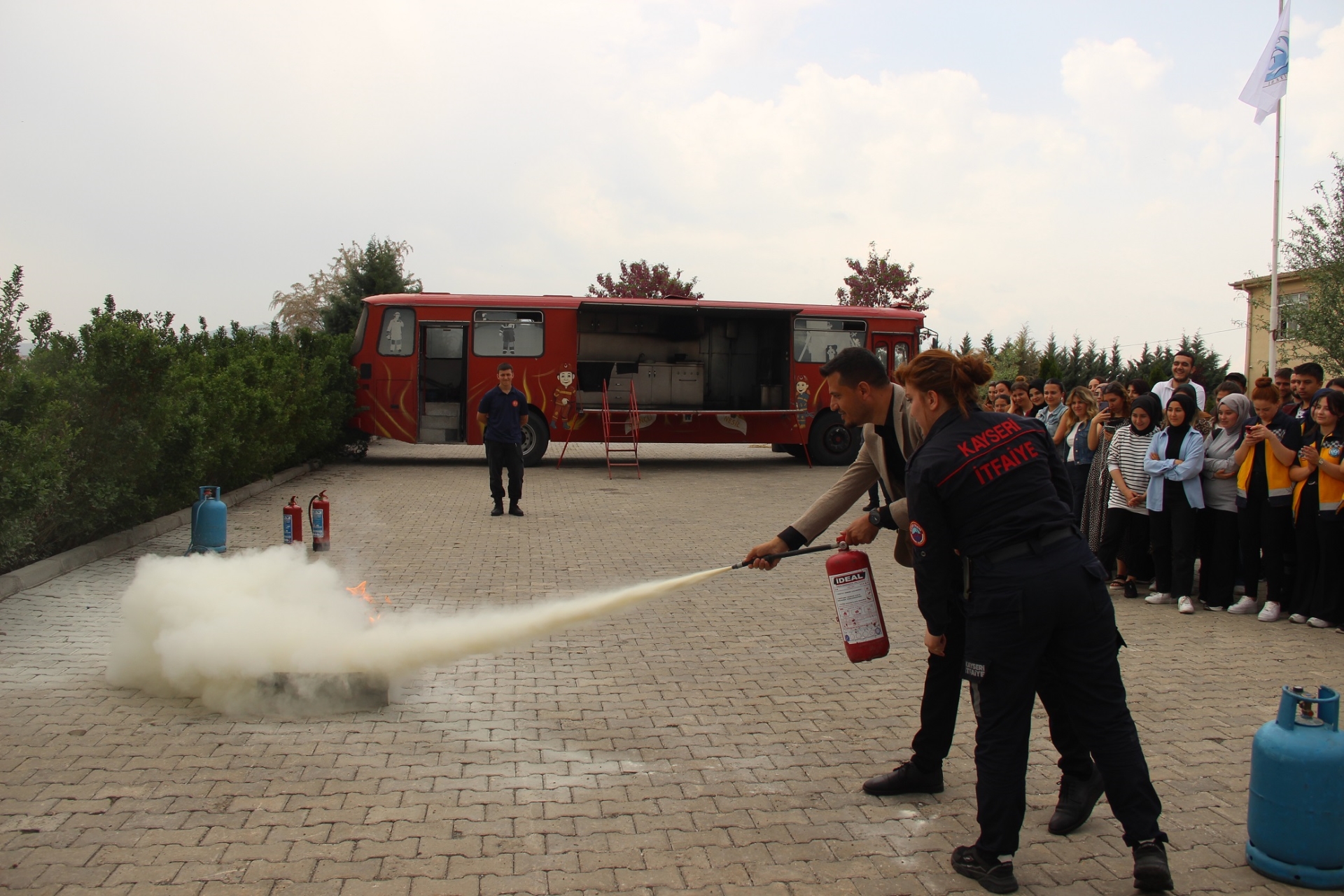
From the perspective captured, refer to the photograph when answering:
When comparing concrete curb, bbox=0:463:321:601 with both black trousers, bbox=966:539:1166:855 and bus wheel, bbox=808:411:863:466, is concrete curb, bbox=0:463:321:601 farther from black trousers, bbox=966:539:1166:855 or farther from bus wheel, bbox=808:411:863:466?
bus wheel, bbox=808:411:863:466

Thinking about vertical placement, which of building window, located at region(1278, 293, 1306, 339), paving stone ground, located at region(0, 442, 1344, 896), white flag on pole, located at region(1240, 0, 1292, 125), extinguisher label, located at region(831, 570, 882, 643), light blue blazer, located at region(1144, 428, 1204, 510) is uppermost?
white flag on pole, located at region(1240, 0, 1292, 125)

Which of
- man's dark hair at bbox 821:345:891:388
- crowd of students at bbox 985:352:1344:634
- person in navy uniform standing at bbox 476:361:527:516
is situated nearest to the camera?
man's dark hair at bbox 821:345:891:388

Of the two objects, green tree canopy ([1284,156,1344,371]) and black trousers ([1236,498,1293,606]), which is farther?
green tree canopy ([1284,156,1344,371])

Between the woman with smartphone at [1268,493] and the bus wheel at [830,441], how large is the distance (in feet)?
42.1

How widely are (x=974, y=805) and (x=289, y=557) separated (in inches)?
172

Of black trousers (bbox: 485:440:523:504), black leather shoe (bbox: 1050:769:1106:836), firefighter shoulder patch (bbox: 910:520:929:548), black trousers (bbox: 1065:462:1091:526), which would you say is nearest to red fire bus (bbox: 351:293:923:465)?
black trousers (bbox: 485:440:523:504)

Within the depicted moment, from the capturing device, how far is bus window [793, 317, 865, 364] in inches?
800

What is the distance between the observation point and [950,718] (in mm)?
4066

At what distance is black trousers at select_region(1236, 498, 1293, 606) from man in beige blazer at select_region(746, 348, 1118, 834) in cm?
462

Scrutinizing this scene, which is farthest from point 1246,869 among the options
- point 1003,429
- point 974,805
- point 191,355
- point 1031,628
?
point 191,355

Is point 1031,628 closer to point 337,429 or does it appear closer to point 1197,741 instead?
point 1197,741

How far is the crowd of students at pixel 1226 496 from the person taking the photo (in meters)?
7.14

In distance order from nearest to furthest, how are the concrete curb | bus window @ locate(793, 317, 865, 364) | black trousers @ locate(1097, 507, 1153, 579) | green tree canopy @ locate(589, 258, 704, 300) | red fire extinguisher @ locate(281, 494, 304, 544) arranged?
the concrete curb → black trousers @ locate(1097, 507, 1153, 579) → red fire extinguisher @ locate(281, 494, 304, 544) → bus window @ locate(793, 317, 865, 364) → green tree canopy @ locate(589, 258, 704, 300)

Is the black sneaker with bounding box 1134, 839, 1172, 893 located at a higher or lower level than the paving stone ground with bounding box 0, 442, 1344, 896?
higher
